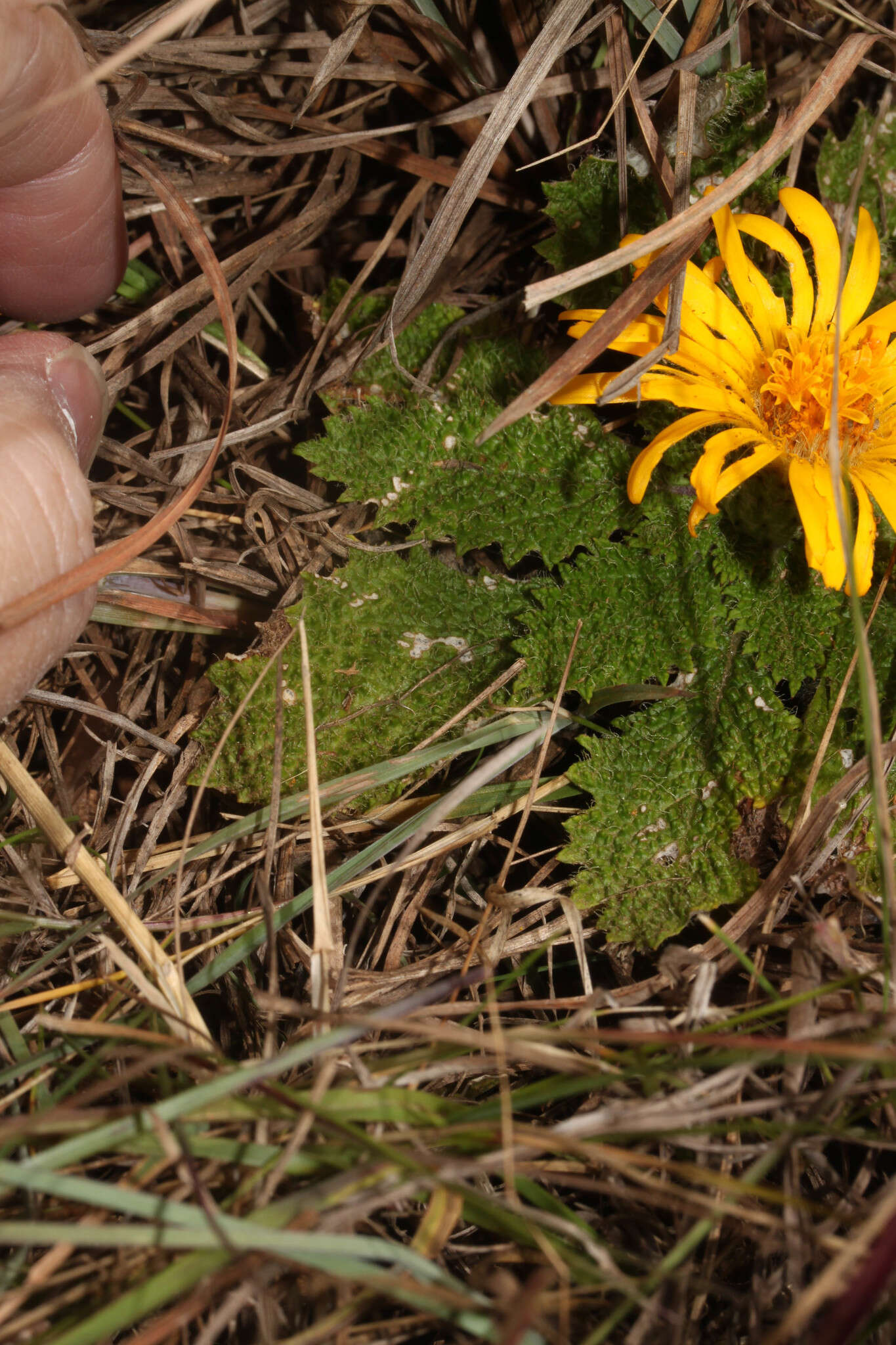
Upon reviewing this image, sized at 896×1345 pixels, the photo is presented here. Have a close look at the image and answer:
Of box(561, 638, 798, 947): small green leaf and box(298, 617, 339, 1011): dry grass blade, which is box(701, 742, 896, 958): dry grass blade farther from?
box(298, 617, 339, 1011): dry grass blade

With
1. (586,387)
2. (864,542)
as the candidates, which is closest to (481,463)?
(586,387)

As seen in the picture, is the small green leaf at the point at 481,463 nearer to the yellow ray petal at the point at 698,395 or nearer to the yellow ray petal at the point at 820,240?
the yellow ray petal at the point at 698,395

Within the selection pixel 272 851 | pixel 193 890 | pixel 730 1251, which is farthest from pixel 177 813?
pixel 730 1251

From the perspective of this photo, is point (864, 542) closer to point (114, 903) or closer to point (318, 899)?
point (318, 899)

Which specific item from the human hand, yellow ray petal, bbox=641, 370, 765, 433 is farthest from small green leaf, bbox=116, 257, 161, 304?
yellow ray petal, bbox=641, 370, 765, 433

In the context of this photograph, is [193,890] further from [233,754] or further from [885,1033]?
[885,1033]
